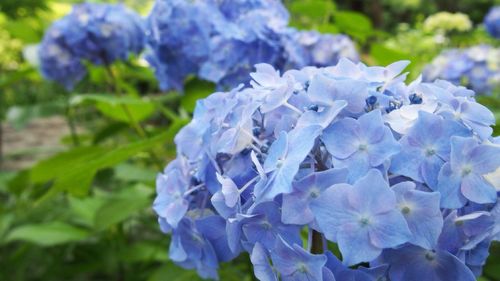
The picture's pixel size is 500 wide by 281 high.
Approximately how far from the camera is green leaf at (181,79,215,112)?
127 cm

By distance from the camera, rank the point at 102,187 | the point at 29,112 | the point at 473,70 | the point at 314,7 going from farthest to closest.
Result: the point at 102,187
the point at 29,112
the point at 473,70
the point at 314,7

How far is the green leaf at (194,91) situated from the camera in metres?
1.27

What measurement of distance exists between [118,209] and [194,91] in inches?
12.4

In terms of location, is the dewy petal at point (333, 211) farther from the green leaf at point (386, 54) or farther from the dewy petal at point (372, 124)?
the green leaf at point (386, 54)

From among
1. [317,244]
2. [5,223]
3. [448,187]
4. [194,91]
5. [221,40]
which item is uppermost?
[448,187]

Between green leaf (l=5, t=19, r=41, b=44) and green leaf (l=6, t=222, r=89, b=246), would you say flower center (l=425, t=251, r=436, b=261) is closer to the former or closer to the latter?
green leaf (l=6, t=222, r=89, b=246)

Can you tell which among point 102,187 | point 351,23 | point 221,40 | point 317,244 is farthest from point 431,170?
point 102,187

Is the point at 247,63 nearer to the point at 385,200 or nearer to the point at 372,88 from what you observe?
the point at 372,88

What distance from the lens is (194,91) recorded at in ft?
4.28

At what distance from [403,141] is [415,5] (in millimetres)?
8989

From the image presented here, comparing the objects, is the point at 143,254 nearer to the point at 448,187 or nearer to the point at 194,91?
the point at 194,91

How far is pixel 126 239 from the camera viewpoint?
1759 mm

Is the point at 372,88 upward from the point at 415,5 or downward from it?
upward

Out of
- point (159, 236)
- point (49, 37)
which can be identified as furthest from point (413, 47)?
point (49, 37)
